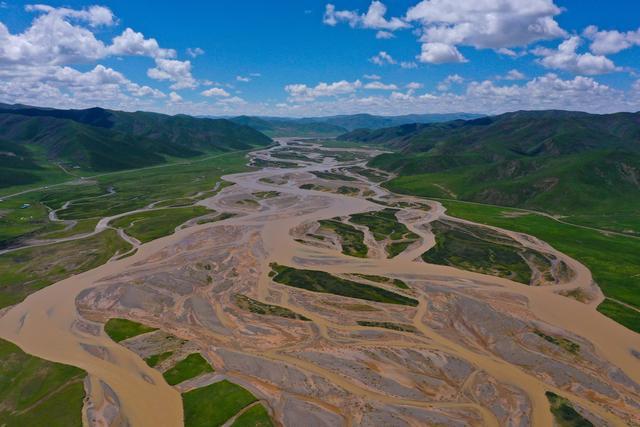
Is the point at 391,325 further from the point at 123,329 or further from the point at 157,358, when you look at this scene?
the point at 123,329

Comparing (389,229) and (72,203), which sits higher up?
(389,229)

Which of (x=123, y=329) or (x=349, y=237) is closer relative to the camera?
(x=123, y=329)

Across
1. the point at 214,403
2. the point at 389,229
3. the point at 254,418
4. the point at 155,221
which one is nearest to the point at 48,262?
the point at 155,221

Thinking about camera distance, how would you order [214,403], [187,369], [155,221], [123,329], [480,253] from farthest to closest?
1. [155,221]
2. [480,253]
3. [123,329]
4. [187,369]
5. [214,403]

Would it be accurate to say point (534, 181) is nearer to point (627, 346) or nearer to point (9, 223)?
point (627, 346)

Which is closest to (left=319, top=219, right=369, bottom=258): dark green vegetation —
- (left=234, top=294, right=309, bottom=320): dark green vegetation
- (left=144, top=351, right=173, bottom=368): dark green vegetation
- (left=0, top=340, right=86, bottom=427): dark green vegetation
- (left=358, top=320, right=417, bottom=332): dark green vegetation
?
(left=234, top=294, right=309, bottom=320): dark green vegetation

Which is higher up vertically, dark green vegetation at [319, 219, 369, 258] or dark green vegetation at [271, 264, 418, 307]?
dark green vegetation at [271, 264, 418, 307]

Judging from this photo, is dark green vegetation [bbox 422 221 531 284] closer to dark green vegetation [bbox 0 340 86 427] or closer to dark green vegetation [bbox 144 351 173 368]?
dark green vegetation [bbox 144 351 173 368]
